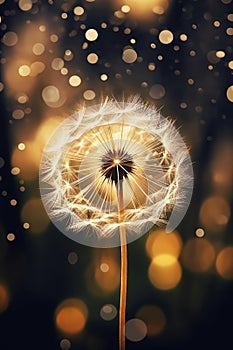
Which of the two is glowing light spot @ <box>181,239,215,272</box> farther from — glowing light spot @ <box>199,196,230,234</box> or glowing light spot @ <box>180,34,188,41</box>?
glowing light spot @ <box>180,34,188,41</box>

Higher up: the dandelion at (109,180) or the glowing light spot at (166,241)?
the dandelion at (109,180)

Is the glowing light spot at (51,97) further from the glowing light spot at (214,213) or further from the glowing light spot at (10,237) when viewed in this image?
the glowing light spot at (214,213)

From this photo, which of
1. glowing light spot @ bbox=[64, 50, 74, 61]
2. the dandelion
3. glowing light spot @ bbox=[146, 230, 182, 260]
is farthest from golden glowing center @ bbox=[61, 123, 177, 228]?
glowing light spot @ bbox=[64, 50, 74, 61]

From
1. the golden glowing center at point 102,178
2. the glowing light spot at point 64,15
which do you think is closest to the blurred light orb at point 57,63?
the glowing light spot at point 64,15

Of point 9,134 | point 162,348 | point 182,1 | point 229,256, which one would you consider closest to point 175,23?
point 182,1

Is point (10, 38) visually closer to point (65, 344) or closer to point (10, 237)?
point (10, 237)

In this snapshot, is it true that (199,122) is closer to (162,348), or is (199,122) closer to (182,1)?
(182,1)

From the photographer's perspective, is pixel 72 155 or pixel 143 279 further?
pixel 143 279
